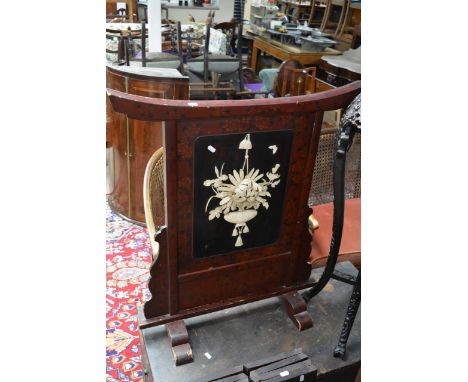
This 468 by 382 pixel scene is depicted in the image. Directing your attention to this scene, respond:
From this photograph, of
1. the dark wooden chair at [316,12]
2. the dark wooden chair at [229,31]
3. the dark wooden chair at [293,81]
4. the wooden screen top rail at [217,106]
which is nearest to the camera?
the wooden screen top rail at [217,106]

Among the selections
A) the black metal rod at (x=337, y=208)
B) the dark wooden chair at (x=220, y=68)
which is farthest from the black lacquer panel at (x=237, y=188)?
the dark wooden chair at (x=220, y=68)

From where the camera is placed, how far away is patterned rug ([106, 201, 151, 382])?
1.55 m

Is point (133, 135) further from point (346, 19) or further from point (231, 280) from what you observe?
point (346, 19)

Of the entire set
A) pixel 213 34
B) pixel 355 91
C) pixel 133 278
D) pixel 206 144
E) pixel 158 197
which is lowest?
pixel 133 278

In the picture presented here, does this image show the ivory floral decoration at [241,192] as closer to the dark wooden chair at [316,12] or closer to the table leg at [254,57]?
the table leg at [254,57]

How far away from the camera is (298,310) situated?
139cm

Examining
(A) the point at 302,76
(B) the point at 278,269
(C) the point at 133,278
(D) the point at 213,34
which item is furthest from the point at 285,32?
(B) the point at 278,269

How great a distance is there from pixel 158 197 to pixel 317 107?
758mm

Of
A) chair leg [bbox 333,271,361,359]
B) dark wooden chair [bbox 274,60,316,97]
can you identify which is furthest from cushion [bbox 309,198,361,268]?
dark wooden chair [bbox 274,60,316,97]

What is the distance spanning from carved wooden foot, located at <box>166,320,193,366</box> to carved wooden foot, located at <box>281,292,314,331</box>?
0.37m

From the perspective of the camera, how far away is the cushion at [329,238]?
154 cm

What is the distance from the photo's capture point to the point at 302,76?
Result: 2.70m

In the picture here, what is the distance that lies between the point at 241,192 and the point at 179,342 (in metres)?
0.50

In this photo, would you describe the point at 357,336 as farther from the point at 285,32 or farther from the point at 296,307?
the point at 285,32
